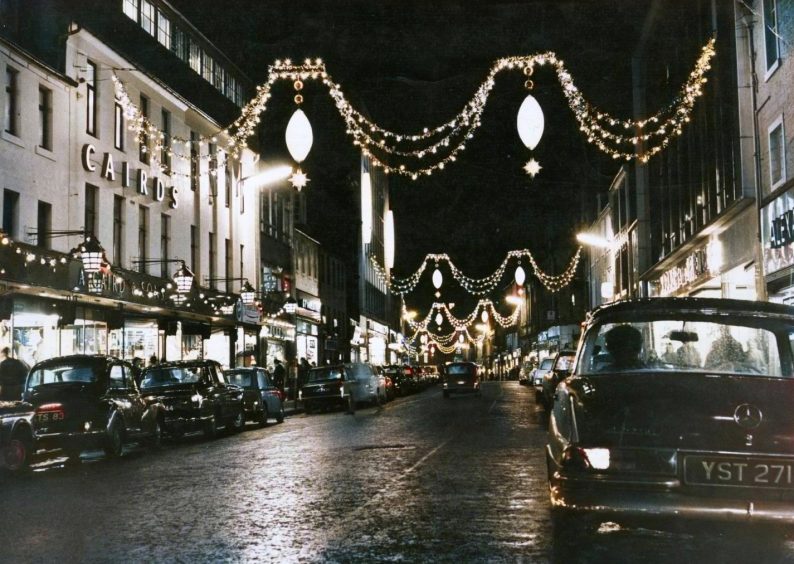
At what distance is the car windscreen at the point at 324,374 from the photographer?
3331cm

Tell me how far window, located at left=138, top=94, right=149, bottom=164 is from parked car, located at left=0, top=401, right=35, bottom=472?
19.3m

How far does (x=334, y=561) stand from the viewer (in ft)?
22.8

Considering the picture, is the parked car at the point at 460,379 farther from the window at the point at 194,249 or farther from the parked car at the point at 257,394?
the parked car at the point at 257,394

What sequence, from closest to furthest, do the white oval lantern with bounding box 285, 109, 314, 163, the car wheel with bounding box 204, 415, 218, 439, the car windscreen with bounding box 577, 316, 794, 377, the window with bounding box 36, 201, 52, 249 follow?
the car windscreen with bounding box 577, 316, 794, 377
the white oval lantern with bounding box 285, 109, 314, 163
the car wheel with bounding box 204, 415, 218, 439
the window with bounding box 36, 201, 52, 249

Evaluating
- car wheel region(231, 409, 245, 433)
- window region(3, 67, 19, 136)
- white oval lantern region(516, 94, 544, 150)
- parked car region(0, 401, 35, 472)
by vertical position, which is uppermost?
window region(3, 67, 19, 136)

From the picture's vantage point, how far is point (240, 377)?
2605 centimetres

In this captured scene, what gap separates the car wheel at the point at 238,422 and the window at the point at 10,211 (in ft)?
24.4

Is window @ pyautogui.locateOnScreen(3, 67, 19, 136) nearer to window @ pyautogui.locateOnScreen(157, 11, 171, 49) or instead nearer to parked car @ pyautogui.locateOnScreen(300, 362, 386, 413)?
window @ pyautogui.locateOnScreen(157, 11, 171, 49)

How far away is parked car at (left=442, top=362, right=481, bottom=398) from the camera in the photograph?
1836 inches

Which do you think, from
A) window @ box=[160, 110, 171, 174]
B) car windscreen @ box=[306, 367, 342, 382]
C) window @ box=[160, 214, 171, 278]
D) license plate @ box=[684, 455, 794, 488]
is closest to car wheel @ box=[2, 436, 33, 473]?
license plate @ box=[684, 455, 794, 488]

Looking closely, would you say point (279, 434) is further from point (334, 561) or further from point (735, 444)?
point (735, 444)

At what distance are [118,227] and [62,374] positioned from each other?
50.2 ft

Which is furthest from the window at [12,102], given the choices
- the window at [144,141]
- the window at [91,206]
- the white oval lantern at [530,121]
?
the white oval lantern at [530,121]

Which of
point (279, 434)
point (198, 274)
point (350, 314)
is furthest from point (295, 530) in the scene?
point (350, 314)
